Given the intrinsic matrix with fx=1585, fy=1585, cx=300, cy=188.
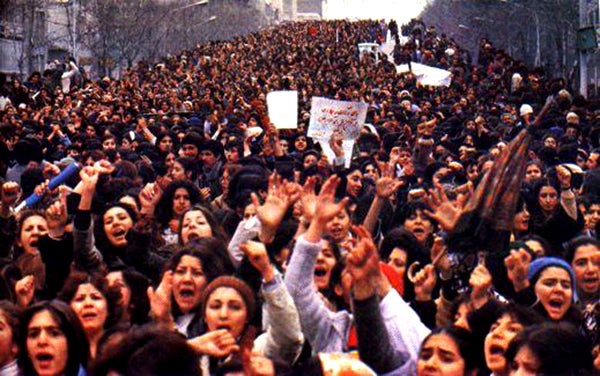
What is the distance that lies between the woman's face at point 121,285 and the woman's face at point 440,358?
5.53 ft

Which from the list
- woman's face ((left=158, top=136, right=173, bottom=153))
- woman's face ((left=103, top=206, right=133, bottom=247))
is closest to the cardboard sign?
woman's face ((left=158, top=136, right=173, bottom=153))

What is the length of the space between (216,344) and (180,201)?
446 cm

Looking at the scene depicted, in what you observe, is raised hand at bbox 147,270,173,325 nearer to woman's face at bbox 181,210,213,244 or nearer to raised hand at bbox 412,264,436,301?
raised hand at bbox 412,264,436,301

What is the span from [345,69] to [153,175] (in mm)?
27201

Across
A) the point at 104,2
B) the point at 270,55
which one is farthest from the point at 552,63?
the point at 104,2

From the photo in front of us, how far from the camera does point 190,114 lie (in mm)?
23781

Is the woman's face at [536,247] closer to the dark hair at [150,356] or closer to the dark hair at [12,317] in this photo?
the dark hair at [12,317]

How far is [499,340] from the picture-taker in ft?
20.9

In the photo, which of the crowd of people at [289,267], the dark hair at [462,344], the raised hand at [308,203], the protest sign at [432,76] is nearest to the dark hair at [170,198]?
the crowd of people at [289,267]

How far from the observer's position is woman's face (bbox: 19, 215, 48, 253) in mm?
9414

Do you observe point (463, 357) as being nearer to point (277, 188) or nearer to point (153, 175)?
point (277, 188)

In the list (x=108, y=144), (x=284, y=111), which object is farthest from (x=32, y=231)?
(x=284, y=111)

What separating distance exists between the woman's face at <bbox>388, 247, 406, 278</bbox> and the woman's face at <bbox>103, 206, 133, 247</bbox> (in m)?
1.61

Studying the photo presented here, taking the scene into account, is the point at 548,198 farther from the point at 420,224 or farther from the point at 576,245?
the point at 576,245
